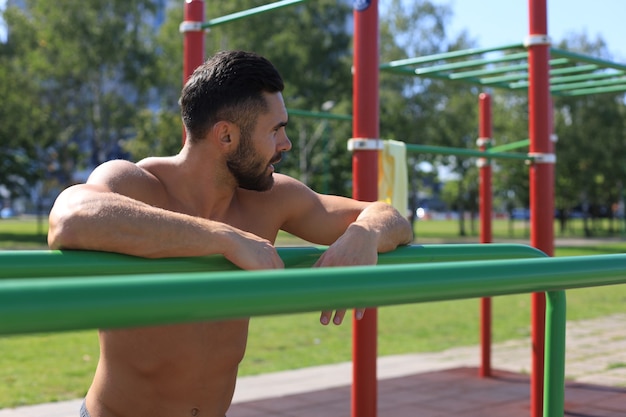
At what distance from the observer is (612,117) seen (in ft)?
99.6

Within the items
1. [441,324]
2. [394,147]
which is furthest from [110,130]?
[394,147]

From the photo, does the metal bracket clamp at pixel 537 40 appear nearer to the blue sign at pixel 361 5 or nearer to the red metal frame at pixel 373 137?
the red metal frame at pixel 373 137

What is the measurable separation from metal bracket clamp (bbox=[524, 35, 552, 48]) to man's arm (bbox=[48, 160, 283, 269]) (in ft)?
9.63

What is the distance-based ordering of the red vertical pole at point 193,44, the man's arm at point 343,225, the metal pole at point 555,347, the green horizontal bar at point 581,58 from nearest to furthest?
the metal pole at point 555,347
the man's arm at point 343,225
the red vertical pole at point 193,44
the green horizontal bar at point 581,58

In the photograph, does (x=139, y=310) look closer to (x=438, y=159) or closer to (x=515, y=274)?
(x=515, y=274)

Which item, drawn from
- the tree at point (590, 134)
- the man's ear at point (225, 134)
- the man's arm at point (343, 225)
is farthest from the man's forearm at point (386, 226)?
the tree at point (590, 134)

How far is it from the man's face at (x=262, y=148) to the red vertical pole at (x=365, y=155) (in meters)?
1.53

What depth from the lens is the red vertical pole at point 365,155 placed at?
3363mm

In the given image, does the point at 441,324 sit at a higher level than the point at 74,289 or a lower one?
lower

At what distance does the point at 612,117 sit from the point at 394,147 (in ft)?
93.9

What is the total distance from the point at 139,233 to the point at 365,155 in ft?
7.14

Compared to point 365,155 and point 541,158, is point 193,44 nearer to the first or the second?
point 365,155

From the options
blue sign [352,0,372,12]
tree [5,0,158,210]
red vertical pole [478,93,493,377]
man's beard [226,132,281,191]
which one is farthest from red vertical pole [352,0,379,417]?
tree [5,0,158,210]

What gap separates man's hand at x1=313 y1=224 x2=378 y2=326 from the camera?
1566 millimetres
